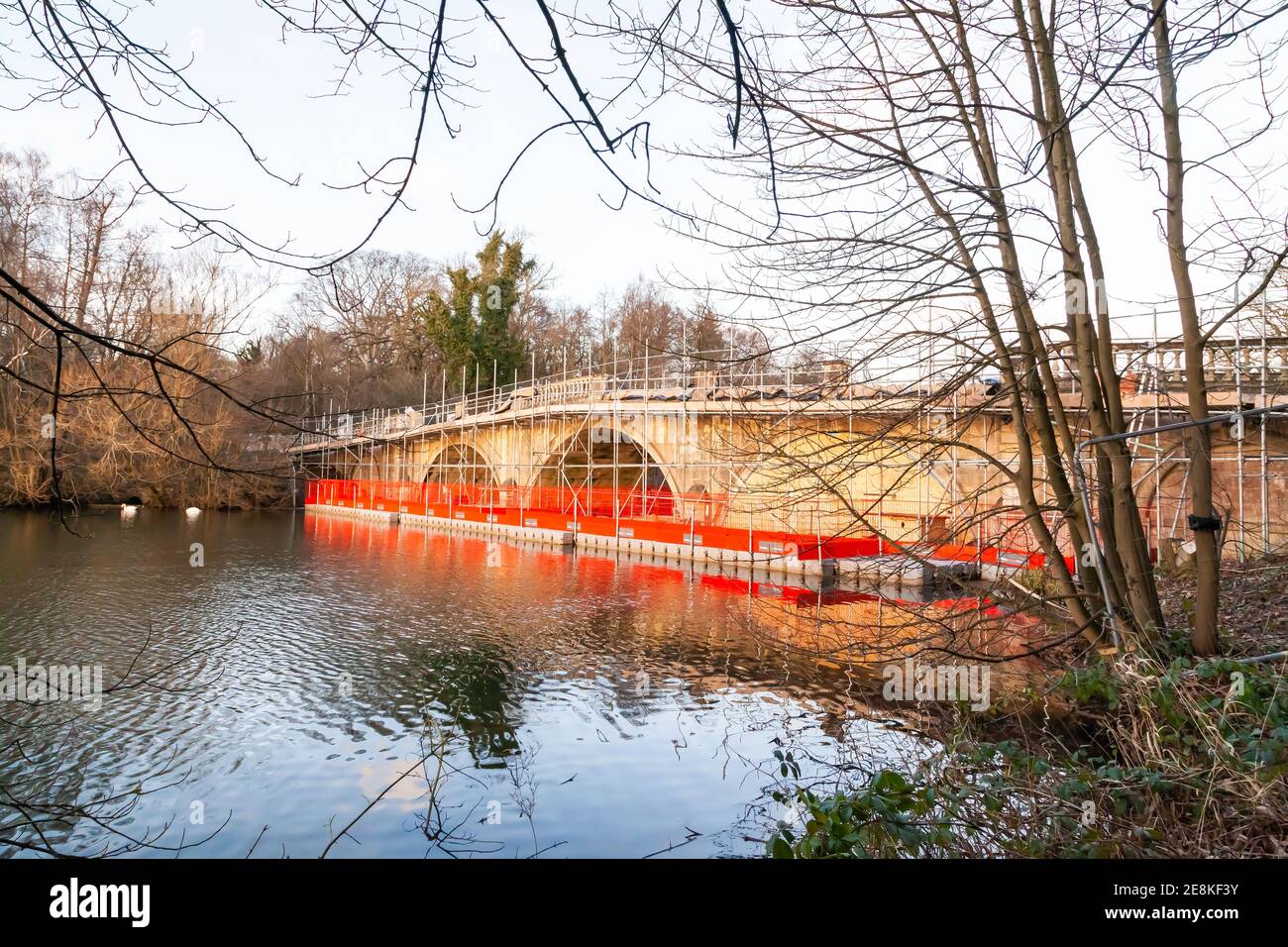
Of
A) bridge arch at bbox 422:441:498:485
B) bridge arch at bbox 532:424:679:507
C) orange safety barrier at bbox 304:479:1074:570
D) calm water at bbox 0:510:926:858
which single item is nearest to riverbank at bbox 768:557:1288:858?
calm water at bbox 0:510:926:858

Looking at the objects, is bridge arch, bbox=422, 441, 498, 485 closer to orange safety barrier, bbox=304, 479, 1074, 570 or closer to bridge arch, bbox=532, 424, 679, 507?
orange safety barrier, bbox=304, 479, 1074, 570

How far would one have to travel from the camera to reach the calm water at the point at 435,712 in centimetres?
643

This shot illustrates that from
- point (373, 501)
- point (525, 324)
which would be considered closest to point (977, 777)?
point (373, 501)

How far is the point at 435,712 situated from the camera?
938 centimetres

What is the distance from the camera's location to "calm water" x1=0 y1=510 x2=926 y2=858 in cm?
643

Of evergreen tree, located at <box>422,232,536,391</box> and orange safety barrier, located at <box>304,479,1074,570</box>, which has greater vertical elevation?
evergreen tree, located at <box>422,232,536,391</box>

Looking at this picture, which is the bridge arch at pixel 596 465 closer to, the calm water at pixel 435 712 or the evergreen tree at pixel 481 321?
the evergreen tree at pixel 481 321

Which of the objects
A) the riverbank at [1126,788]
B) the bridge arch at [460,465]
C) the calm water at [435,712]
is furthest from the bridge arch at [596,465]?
the riverbank at [1126,788]

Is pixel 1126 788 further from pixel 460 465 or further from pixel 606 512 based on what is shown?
pixel 460 465

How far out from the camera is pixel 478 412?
119 feet

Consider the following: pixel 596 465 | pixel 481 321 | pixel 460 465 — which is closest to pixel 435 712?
pixel 596 465

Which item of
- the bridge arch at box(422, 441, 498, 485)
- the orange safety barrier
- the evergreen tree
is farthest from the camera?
the evergreen tree

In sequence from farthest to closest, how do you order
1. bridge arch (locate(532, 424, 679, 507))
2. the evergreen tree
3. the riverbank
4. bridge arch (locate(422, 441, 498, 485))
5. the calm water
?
the evergreen tree → bridge arch (locate(422, 441, 498, 485)) → bridge arch (locate(532, 424, 679, 507)) → the calm water → the riverbank

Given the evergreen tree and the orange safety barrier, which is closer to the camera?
the orange safety barrier
